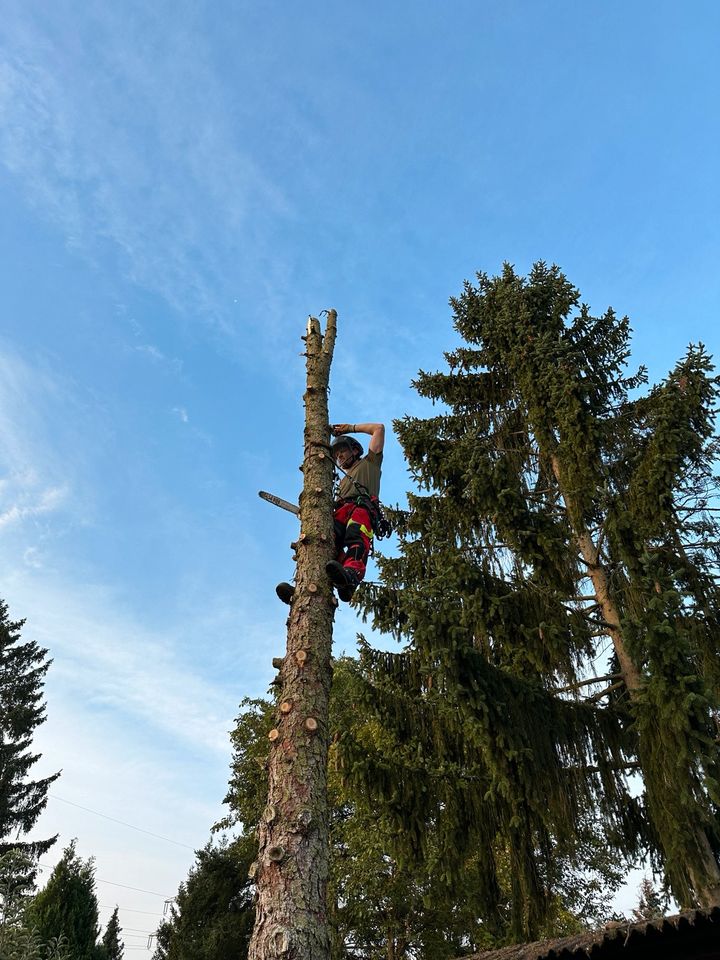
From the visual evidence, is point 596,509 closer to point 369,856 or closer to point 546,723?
point 546,723

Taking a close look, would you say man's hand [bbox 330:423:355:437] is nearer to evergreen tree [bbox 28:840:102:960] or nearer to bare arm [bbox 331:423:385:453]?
bare arm [bbox 331:423:385:453]

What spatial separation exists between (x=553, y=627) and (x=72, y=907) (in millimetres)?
15448

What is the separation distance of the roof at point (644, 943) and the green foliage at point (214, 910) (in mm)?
18108

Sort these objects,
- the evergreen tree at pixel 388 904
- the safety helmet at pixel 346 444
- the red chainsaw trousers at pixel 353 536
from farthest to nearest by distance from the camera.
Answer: the evergreen tree at pixel 388 904, the safety helmet at pixel 346 444, the red chainsaw trousers at pixel 353 536

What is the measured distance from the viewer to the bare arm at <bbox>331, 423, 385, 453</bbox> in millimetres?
5660

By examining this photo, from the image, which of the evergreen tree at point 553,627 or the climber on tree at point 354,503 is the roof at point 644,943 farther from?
the climber on tree at point 354,503

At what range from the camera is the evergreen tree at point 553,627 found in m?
6.57

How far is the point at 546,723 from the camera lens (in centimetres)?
757

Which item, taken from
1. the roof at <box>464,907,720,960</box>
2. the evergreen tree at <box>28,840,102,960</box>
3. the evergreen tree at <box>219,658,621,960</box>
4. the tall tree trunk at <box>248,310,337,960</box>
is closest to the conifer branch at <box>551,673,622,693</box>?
the roof at <box>464,907,720,960</box>

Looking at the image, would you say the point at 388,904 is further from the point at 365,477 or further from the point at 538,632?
the point at 365,477

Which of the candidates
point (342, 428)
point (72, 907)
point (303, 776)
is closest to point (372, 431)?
point (342, 428)

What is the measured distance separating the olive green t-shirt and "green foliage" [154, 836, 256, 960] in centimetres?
2022

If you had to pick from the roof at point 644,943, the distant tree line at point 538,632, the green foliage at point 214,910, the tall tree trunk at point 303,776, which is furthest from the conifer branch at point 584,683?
the green foliage at point 214,910

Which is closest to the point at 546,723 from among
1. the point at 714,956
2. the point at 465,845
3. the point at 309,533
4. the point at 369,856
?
the point at 465,845
